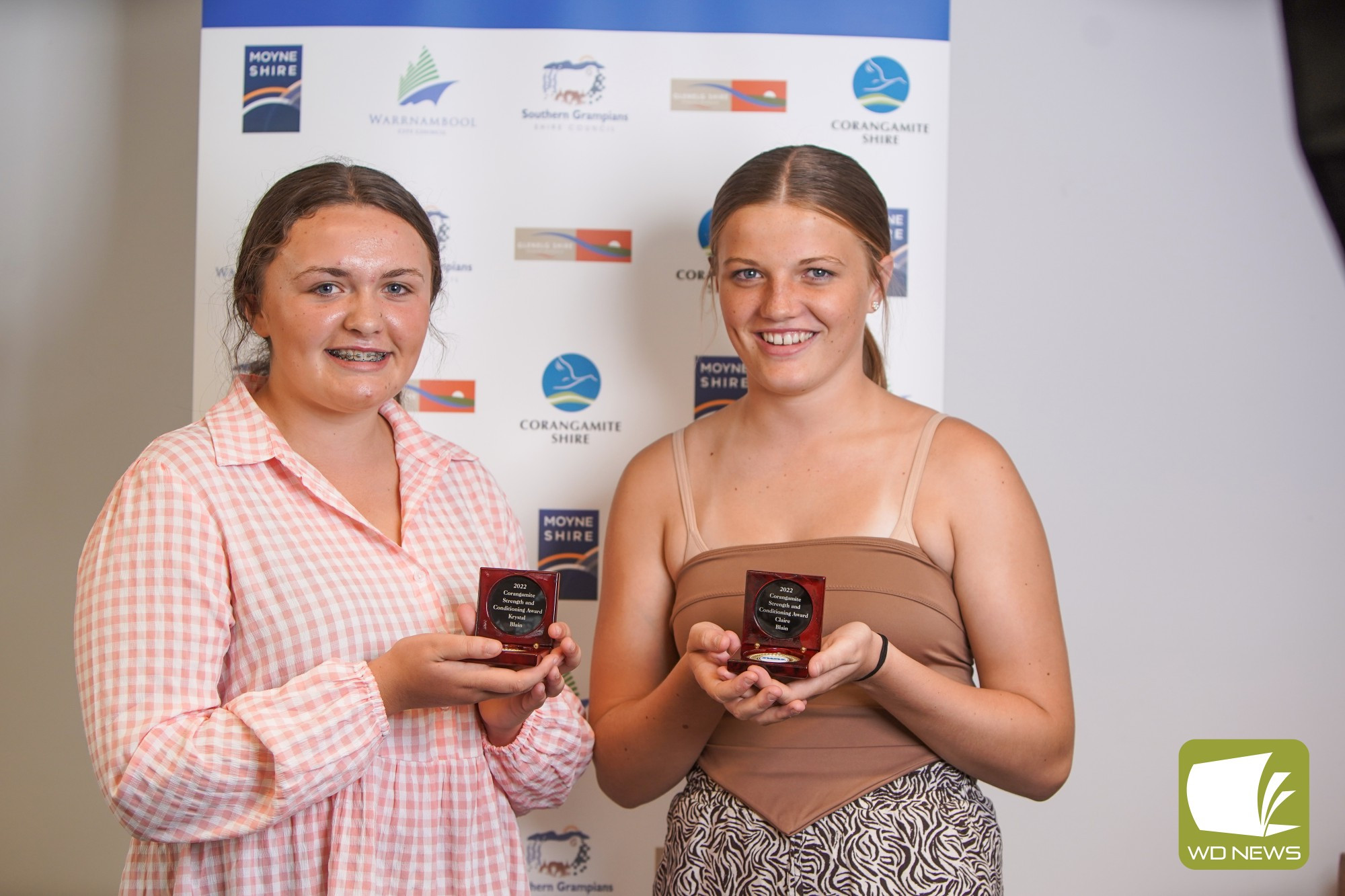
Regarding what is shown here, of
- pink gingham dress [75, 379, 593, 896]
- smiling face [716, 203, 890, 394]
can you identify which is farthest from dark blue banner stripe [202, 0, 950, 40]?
pink gingham dress [75, 379, 593, 896]

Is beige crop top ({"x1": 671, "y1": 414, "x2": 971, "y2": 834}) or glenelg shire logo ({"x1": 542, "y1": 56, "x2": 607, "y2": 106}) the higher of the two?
glenelg shire logo ({"x1": 542, "y1": 56, "x2": 607, "y2": 106})

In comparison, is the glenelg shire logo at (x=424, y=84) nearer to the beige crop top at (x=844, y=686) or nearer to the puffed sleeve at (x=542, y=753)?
the puffed sleeve at (x=542, y=753)

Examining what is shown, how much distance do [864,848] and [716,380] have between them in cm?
121

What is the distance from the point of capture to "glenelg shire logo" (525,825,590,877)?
2.62 metres

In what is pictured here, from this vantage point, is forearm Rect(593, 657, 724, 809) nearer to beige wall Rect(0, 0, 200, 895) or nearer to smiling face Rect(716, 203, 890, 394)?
smiling face Rect(716, 203, 890, 394)

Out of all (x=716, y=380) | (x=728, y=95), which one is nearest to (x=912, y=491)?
(x=716, y=380)

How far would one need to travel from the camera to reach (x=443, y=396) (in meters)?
2.62

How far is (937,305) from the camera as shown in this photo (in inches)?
103

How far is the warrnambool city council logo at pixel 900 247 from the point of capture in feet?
8.56

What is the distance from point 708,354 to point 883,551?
93cm

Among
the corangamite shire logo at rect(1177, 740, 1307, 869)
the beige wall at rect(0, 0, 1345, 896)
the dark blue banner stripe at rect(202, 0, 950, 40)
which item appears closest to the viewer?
the dark blue banner stripe at rect(202, 0, 950, 40)

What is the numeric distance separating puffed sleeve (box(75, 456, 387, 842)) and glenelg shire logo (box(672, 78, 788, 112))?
156 cm

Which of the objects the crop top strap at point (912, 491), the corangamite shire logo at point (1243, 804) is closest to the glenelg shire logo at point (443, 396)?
the crop top strap at point (912, 491)

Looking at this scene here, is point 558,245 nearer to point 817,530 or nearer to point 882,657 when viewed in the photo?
point 817,530
